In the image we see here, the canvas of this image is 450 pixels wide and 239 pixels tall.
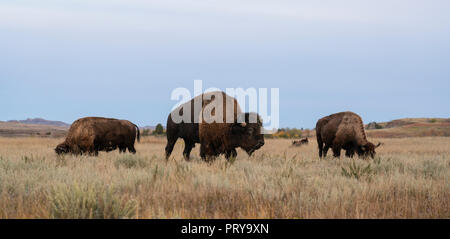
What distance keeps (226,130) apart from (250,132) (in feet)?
2.47

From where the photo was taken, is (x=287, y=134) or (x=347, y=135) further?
(x=287, y=134)

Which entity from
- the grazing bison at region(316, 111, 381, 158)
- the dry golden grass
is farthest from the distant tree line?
the dry golden grass

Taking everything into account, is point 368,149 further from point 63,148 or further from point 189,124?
point 63,148

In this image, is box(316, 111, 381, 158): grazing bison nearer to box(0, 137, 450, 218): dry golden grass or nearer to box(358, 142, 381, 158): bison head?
box(358, 142, 381, 158): bison head

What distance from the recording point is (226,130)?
32.0 ft

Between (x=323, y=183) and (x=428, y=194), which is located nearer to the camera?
(x=428, y=194)

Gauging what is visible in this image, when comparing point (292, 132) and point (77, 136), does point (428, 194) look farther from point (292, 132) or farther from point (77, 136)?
point (292, 132)

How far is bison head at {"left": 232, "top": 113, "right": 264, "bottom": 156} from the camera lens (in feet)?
30.7

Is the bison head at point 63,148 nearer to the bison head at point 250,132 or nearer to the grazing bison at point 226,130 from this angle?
the grazing bison at point 226,130

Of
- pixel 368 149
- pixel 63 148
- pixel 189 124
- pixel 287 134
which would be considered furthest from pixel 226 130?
pixel 287 134
